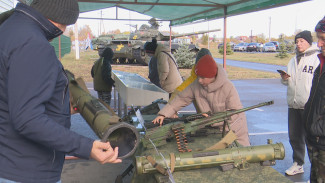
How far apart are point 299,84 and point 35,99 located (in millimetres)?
3932

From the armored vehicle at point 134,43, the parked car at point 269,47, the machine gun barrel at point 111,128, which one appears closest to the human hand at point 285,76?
the machine gun barrel at point 111,128

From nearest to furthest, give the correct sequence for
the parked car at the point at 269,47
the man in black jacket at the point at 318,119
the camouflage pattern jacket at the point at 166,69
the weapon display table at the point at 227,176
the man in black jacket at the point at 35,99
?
1. the man in black jacket at the point at 35,99
2. the weapon display table at the point at 227,176
3. the man in black jacket at the point at 318,119
4. the camouflage pattern jacket at the point at 166,69
5. the parked car at the point at 269,47

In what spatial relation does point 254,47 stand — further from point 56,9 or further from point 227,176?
point 56,9

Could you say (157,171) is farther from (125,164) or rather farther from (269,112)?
(269,112)

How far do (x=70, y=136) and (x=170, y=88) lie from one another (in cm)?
519

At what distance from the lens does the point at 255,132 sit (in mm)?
6852

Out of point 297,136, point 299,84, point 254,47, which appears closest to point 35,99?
point 299,84

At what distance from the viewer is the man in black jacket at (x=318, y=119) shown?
2.84m

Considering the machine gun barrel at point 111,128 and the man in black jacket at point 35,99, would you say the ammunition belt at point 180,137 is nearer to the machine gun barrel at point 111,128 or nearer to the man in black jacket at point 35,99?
the machine gun barrel at point 111,128

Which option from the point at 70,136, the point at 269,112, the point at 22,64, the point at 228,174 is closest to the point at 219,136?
the point at 228,174

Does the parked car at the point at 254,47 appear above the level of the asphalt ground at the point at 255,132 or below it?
above

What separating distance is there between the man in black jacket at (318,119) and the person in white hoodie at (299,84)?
1.31 m

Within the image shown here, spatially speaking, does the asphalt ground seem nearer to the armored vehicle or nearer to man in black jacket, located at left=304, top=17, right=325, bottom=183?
man in black jacket, located at left=304, top=17, right=325, bottom=183

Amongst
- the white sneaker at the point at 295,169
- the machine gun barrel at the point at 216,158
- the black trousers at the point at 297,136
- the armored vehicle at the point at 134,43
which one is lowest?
the white sneaker at the point at 295,169
